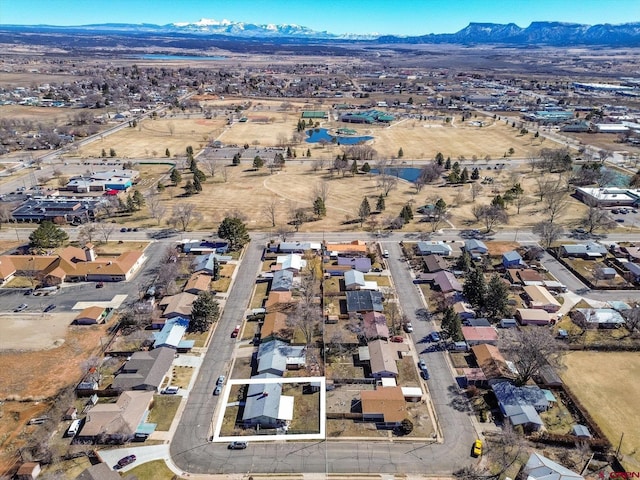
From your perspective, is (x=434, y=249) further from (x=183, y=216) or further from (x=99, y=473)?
(x=99, y=473)

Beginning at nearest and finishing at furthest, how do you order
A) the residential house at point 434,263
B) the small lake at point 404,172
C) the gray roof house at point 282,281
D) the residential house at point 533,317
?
the residential house at point 533,317 < the gray roof house at point 282,281 < the residential house at point 434,263 < the small lake at point 404,172

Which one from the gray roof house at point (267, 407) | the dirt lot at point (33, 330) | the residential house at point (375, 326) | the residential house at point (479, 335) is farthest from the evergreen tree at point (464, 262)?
the dirt lot at point (33, 330)

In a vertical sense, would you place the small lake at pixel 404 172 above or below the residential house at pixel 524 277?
above

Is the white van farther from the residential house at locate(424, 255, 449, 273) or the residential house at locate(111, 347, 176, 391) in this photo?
the residential house at locate(424, 255, 449, 273)

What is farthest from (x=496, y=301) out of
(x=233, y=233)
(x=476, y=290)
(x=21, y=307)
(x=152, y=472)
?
(x=21, y=307)

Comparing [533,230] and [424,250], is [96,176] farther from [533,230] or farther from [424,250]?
[533,230]

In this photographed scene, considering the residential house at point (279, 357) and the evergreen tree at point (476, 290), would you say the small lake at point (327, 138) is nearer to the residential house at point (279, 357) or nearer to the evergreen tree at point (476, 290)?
the evergreen tree at point (476, 290)
